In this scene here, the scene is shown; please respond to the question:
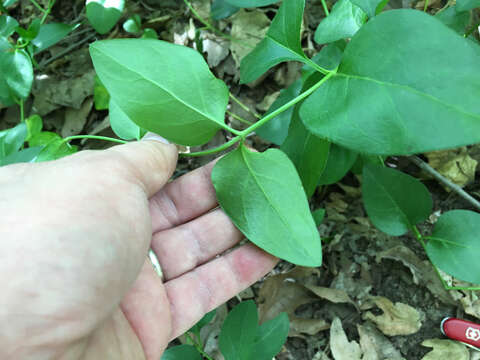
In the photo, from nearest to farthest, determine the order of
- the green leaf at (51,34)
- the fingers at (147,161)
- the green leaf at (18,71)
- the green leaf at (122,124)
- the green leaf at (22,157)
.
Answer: the fingers at (147,161) → the green leaf at (122,124) → the green leaf at (22,157) → the green leaf at (18,71) → the green leaf at (51,34)

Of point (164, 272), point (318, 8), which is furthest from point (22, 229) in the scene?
point (318, 8)

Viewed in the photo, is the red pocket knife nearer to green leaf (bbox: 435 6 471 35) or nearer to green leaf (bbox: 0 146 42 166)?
green leaf (bbox: 435 6 471 35)

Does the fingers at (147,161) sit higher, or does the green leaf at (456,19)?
the green leaf at (456,19)

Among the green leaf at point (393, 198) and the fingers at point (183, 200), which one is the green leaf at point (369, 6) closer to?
the green leaf at point (393, 198)

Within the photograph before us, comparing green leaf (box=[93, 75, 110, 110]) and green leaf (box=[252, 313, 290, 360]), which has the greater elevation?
green leaf (box=[93, 75, 110, 110])

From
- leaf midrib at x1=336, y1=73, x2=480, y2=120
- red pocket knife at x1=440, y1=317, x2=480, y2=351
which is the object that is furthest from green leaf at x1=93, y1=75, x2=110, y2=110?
red pocket knife at x1=440, y1=317, x2=480, y2=351

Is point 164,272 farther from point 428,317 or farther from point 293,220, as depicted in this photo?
point 428,317

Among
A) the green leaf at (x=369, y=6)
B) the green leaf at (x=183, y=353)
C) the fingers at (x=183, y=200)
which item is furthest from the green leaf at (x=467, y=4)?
the green leaf at (x=183, y=353)

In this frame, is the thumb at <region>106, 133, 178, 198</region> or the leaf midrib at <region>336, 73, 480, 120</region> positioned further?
the thumb at <region>106, 133, 178, 198</region>
